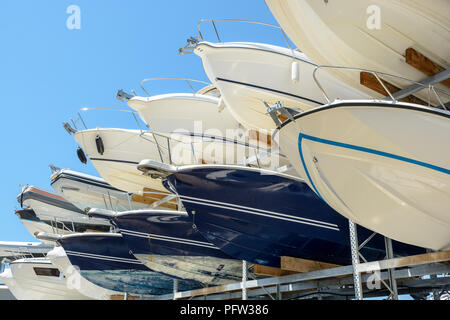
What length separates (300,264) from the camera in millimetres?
5930

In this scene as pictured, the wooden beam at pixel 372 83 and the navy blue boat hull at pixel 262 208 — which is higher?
the wooden beam at pixel 372 83

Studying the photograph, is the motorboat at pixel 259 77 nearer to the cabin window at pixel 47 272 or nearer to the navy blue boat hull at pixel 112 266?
the navy blue boat hull at pixel 112 266

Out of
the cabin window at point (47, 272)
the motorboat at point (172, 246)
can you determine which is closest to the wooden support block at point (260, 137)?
the motorboat at point (172, 246)

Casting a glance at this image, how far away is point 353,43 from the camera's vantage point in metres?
4.50

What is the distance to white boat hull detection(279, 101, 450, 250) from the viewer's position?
3398mm

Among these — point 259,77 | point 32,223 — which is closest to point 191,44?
point 259,77

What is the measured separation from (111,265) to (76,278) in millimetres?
1385

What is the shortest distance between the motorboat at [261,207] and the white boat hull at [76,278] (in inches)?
203

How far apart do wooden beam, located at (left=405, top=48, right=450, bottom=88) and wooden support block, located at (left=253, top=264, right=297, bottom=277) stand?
317 cm

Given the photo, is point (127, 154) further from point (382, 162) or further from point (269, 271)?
point (382, 162)

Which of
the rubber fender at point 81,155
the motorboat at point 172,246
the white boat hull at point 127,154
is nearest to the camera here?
the motorboat at point 172,246

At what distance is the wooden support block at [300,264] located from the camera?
5.88 m

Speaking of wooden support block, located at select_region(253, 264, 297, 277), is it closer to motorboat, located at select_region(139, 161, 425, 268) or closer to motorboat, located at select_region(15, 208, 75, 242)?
motorboat, located at select_region(139, 161, 425, 268)
